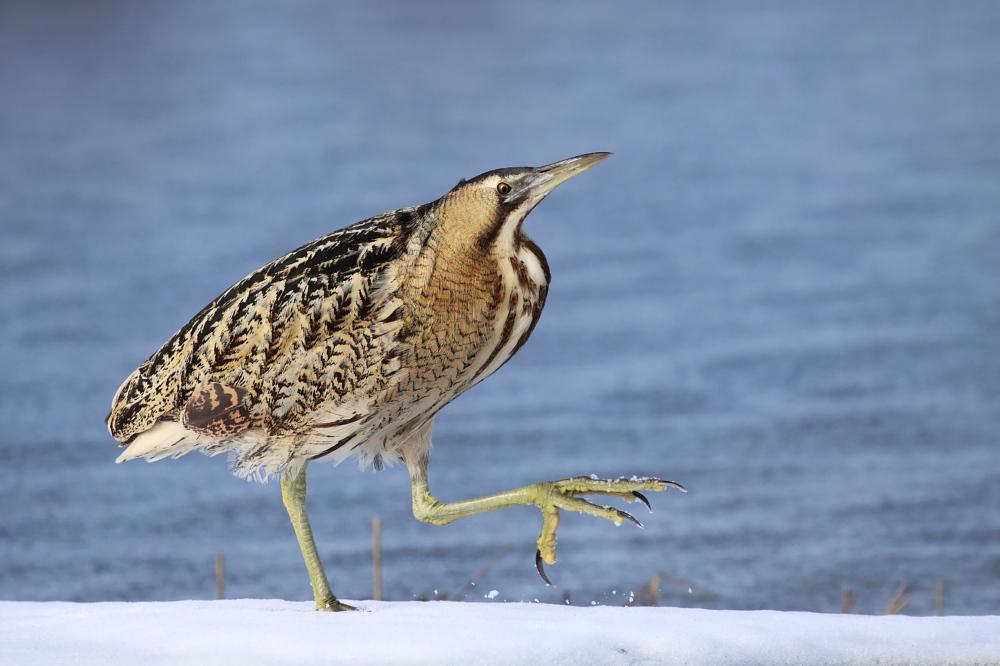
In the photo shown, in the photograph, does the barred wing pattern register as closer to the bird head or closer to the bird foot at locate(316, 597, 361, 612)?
the bird head

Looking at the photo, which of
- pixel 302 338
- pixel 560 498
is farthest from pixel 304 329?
pixel 560 498

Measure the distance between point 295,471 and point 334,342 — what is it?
20 centimetres

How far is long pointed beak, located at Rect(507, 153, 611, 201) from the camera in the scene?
1.47 m

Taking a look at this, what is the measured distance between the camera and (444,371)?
1509mm

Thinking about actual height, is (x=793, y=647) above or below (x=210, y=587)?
above

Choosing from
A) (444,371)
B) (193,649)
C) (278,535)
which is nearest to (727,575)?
(278,535)

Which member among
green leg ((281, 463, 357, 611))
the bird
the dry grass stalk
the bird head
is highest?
the bird head

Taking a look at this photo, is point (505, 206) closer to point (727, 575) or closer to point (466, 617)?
point (466, 617)

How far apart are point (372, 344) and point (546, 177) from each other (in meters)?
0.29

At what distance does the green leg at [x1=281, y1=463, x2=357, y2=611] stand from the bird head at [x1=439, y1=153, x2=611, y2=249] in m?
0.40

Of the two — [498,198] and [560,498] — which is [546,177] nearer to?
[498,198]

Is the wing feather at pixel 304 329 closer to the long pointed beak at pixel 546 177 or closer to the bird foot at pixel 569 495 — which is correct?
the long pointed beak at pixel 546 177

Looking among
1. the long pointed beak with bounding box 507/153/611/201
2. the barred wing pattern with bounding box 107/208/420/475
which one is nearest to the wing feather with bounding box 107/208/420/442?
the barred wing pattern with bounding box 107/208/420/475

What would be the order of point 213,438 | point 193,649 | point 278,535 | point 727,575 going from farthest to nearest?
point 278,535
point 727,575
point 213,438
point 193,649
